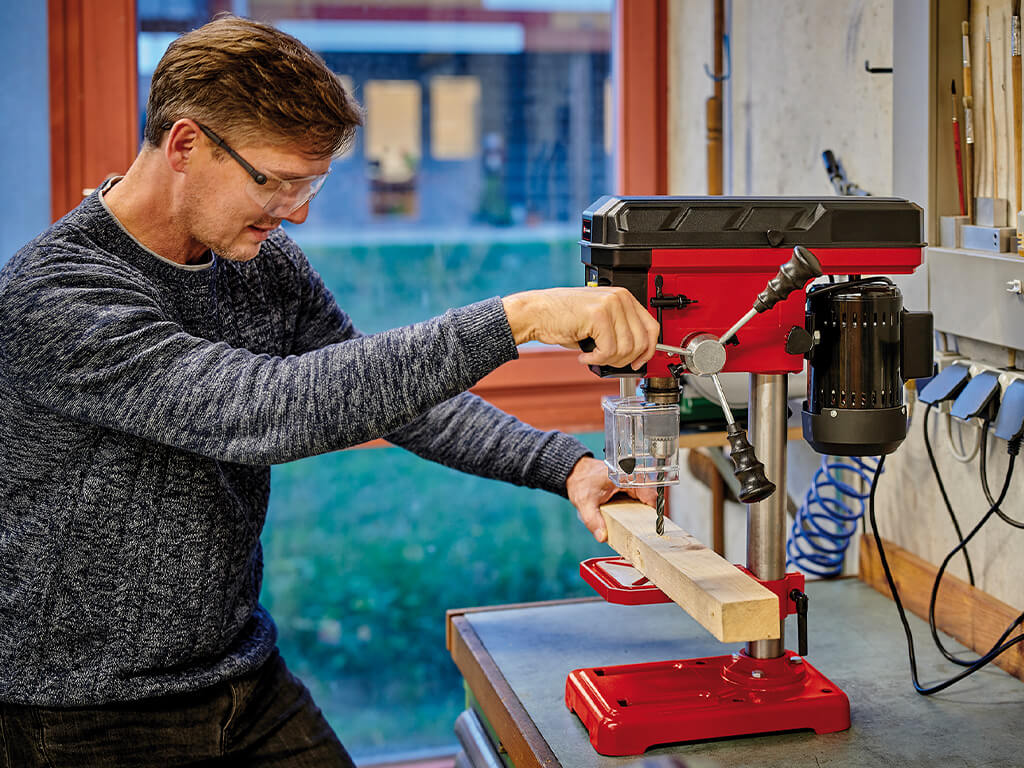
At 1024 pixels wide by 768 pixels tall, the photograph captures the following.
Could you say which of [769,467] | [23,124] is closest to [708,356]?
[769,467]

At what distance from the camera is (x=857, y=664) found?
153 cm

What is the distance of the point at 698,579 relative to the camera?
3.84 ft

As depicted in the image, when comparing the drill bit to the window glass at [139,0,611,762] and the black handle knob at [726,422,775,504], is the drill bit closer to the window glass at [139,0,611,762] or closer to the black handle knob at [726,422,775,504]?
the black handle knob at [726,422,775,504]

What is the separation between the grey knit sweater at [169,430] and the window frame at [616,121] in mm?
1042

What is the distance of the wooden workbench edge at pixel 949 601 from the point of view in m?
1.56

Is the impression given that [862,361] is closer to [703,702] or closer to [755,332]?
[755,332]

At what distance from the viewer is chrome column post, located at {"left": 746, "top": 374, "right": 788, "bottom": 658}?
1.33 m

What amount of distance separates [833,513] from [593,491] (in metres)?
0.64

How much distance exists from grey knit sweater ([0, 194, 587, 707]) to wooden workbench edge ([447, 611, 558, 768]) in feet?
0.79

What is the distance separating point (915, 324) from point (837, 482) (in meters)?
0.73

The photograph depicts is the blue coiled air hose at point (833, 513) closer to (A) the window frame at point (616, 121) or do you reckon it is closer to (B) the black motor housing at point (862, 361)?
(B) the black motor housing at point (862, 361)

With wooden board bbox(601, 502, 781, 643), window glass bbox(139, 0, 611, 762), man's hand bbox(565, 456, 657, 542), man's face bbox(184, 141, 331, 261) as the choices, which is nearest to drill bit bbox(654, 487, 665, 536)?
wooden board bbox(601, 502, 781, 643)

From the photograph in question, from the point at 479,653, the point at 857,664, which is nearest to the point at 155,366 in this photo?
the point at 479,653

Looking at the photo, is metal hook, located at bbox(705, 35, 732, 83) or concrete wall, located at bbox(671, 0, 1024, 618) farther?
metal hook, located at bbox(705, 35, 732, 83)
